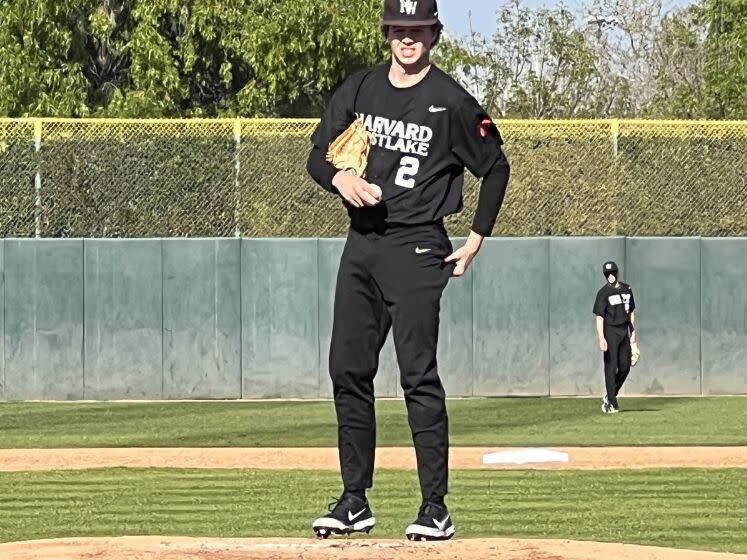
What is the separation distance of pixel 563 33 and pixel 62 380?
2800 centimetres

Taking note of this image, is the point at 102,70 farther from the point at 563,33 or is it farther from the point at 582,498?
the point at 563,33

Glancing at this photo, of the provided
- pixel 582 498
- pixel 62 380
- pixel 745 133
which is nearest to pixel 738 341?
pixel 745 133

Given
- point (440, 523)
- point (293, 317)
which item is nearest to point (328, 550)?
point (440, 523)

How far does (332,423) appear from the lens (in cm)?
1844

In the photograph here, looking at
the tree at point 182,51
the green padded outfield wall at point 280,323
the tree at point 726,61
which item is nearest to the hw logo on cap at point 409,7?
the green padded outfield wall at point 280,323

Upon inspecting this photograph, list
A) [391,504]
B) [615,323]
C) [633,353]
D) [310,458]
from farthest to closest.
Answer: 1. [633,353]
2. [615,323]
3. [310,458]
4. [391,504]

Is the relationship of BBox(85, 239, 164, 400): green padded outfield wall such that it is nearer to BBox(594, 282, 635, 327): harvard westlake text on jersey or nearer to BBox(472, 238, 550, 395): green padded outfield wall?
BBox(472, 238, 550, 395): green padded outfield wall

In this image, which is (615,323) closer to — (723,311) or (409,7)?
(723,311)

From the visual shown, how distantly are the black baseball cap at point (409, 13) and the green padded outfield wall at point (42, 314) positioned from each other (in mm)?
15009

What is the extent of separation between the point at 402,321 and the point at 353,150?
2.23 ft

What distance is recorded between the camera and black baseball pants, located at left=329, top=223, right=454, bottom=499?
6.80m

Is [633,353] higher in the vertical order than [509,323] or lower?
lower

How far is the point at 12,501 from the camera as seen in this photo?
11.3 meters

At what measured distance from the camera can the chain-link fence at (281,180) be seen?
70.9 ft
